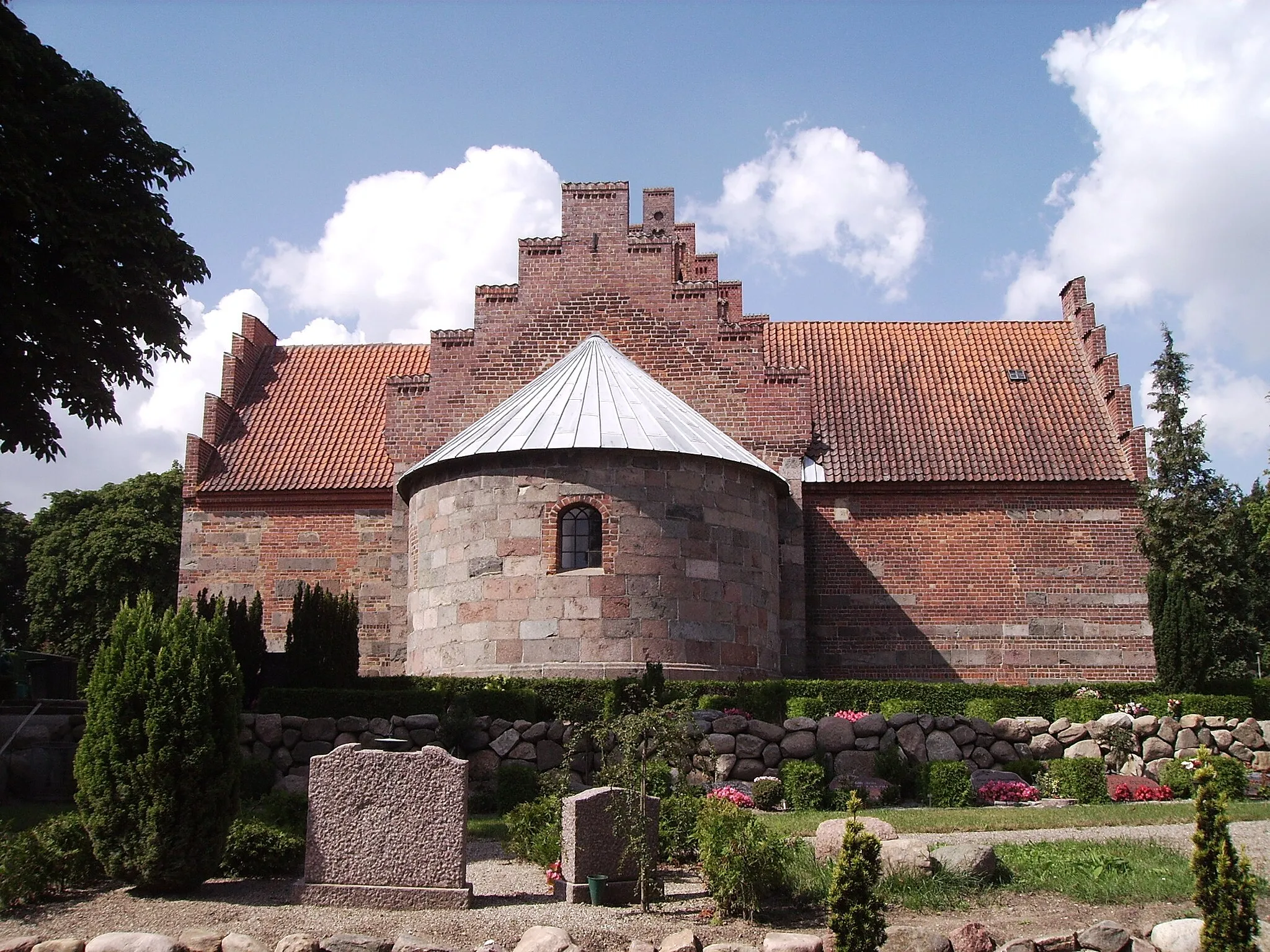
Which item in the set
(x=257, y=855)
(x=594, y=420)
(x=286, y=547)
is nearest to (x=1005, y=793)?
(x=594, y=420)

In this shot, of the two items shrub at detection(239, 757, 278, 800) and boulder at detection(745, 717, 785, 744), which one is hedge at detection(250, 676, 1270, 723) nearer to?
boulder at detection(745, 717, 785, 744)

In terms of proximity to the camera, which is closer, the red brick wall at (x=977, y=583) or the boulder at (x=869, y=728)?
the boulder at (x=869, y=728)

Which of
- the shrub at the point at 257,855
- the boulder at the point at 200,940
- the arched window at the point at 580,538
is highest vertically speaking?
the arched window at the point at 580,538

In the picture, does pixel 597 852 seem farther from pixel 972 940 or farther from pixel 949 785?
pixel 949 785

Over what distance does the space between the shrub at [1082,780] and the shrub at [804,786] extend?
2.66m

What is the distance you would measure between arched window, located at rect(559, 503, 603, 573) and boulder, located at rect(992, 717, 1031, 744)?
5.40 meters

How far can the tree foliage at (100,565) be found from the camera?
99.6 ft

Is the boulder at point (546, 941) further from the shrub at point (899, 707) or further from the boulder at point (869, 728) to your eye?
the shrub at point (899, 707)

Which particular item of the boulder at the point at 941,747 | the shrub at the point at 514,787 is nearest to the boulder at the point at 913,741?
the boulder at the point at 941,747

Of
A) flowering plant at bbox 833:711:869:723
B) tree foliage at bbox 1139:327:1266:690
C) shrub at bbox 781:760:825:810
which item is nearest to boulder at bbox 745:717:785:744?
shrub at bbox 781:760:825:810

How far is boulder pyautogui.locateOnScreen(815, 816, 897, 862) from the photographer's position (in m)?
8.87

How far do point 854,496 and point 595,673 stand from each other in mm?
7325

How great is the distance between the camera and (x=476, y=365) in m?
20.2

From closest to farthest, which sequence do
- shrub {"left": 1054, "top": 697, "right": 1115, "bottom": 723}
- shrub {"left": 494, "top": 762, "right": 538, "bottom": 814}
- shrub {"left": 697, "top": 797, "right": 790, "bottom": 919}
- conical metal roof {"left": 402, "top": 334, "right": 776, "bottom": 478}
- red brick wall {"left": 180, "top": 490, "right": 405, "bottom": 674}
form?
1. shrub {"left": 697, "top": 797, "right": 790, "bottom": 919}
2. shrub {"left": 494, "top": 762, "right": 538, "bottom": 814}
3. shrub {"left": 1054, "top": 697, "right": 1115, "bottom": 723}
4. conical metal roof {"left": 402, "top": 334, "right": 776, "bottom": 478}
5. red brick wall {"left": 180, "top": 490, "right": 405, "bottom": 674}
